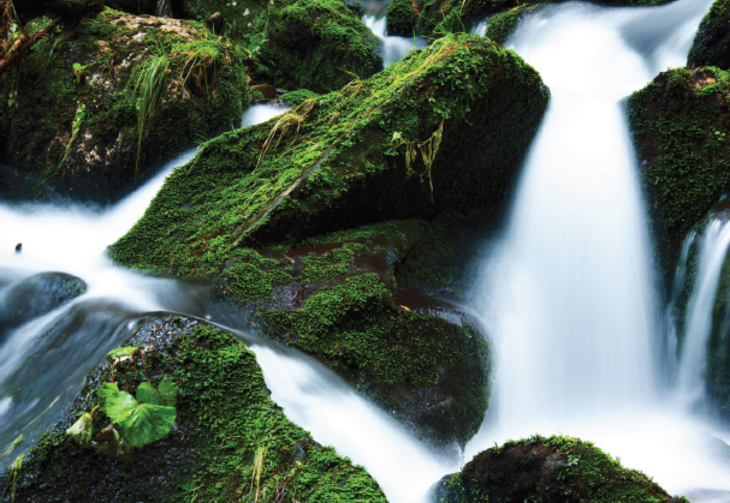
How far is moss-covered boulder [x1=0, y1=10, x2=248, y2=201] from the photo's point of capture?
5.15m

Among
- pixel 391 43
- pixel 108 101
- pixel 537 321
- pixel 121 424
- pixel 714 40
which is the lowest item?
pixel 121 424

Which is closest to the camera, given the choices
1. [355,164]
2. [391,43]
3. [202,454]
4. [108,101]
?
[202,454]

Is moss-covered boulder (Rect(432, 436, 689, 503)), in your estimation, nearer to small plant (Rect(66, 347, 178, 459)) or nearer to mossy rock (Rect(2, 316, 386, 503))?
mossy rock (Rect(2, 316, 386, 503))

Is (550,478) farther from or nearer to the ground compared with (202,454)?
farther from the ground

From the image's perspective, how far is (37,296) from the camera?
340 cm

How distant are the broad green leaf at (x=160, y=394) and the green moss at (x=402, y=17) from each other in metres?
8.34

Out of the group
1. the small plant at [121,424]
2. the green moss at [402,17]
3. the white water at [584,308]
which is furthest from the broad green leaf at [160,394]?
the green moss at [402,17]

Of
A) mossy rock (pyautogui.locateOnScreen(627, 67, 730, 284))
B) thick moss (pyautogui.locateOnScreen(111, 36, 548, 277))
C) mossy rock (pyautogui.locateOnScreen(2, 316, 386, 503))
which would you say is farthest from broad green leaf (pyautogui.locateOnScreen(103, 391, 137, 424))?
mossy rock (pyautogui.locateOnScreen(627, 67, 730, 284))

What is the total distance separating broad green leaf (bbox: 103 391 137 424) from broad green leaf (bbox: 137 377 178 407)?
0.22 ft

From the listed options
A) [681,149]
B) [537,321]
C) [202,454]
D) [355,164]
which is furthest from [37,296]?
[681,149]

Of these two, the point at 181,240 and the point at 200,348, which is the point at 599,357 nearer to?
the point at 200,348

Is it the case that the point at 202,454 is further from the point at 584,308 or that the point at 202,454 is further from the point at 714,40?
the point at 714,40

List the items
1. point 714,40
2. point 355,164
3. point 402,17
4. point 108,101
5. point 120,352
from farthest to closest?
point 402,17 < point 714,40 < point 108,101 < point 355,164 < point 120,352

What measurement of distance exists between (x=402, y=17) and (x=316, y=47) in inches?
84.7
